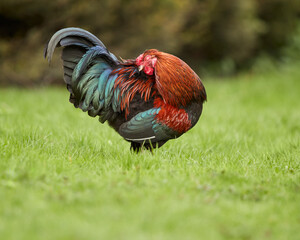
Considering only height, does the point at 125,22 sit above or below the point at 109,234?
above

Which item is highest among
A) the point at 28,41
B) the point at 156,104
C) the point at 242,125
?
the point at 28,41

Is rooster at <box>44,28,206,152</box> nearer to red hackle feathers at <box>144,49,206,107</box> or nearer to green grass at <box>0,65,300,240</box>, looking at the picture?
red hackle feathers at <box>144,49,206,107</box>

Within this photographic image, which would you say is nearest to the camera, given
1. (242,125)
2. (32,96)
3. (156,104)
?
(156,104)

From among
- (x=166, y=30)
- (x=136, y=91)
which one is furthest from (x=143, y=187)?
(x=166, y=30)

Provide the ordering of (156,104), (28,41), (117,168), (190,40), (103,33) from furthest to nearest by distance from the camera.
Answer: (190,40) < (103,33) < (28,41) < (156,104) < (117,168)

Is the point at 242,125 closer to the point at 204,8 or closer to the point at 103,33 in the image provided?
the point at 103,33

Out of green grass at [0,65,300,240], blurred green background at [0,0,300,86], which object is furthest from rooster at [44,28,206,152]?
blurred green background at [0,0,300,86]

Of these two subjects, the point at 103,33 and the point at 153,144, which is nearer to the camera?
the point at 153,144

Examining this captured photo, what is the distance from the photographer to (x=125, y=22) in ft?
47.3

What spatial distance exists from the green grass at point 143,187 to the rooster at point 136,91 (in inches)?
15.2

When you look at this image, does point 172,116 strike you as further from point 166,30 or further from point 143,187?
point 166,30

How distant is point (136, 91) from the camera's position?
4496 millimetres

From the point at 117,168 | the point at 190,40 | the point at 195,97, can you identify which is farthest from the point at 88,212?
the point at 190,40

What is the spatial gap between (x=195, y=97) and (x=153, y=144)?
78cm
